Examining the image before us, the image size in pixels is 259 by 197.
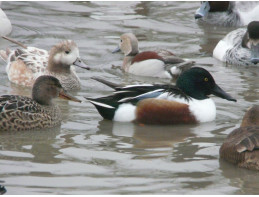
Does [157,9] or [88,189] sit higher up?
[157,9]

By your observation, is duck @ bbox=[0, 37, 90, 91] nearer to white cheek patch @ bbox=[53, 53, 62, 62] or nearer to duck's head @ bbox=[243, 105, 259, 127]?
white cheek patch @ bbox=[53, 53, 62, 62]

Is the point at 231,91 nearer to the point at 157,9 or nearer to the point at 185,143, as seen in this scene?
the point at 185,143

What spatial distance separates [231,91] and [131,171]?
12.7ft

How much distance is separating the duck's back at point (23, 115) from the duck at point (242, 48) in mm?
4704

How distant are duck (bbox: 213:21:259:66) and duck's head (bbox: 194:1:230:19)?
156 cm

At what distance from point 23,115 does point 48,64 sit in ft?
8.38

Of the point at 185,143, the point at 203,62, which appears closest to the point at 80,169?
the point at 185,143

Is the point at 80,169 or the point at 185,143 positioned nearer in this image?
the point at 80,169

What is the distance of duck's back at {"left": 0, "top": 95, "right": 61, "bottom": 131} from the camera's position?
342 inches

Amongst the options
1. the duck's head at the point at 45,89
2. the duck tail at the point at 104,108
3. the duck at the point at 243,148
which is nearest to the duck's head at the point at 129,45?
the duck tail at the point at 104,108

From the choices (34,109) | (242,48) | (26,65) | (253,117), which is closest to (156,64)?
(26,65)

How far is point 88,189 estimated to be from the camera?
682cm

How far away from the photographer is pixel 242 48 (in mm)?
13234

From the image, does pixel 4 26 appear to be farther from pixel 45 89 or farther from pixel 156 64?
pixel 45 89
